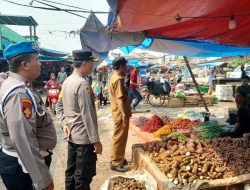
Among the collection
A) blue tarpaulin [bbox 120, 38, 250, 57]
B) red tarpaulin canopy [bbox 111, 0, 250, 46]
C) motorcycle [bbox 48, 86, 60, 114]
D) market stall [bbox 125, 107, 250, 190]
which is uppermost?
red tarpaulin canopy [bbox 111, 0, 250, 46]

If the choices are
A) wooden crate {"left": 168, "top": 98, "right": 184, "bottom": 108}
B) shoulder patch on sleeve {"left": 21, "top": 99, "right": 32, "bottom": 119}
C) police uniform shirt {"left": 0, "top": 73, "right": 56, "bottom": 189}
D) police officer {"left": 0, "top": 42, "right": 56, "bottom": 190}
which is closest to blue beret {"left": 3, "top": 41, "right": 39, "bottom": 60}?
police officer {"left": 0, "top": 42, "right": 56, "bottom": 190}

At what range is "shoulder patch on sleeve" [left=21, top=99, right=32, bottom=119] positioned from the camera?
221 centimetres

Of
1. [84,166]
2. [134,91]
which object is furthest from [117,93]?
[134,91]

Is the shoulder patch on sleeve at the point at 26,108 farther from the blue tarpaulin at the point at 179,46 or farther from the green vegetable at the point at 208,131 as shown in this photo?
the blue tarpaulin at the point at 179,46

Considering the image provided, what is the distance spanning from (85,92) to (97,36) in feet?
5.84

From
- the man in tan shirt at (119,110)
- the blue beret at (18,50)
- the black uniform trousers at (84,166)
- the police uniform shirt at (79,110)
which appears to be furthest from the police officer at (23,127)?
the man in tan shirt at (119,110)

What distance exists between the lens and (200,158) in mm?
4219

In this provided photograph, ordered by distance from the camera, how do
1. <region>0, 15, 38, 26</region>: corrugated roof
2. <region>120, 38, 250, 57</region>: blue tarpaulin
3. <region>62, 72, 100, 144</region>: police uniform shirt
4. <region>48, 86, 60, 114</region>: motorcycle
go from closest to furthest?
1. <region>62, 72, 100, 144</region>: police uniform shirt
2. <region>120, 38, 250, 57</region>: blue tarpaulin
3. <region>48, 86, 60, 114</region>: motorcycle
4. <region>0, 15, 38, 26</region>: corrugated roof

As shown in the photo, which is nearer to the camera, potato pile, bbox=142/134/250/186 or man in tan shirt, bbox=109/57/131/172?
potato pile, bbox=142/134/250/186

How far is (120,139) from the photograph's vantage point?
5625 mm

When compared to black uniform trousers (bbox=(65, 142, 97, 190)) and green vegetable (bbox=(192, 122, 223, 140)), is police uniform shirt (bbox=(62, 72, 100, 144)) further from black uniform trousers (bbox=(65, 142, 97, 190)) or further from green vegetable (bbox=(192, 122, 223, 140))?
green vegetable (bbox=(192, 122, 223, 140))

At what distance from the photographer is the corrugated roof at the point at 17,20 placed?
2250 centimetres

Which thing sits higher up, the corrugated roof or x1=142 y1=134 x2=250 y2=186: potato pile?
the corrugated roof

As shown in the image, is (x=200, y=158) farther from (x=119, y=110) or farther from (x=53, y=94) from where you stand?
(x=53, y=94)
